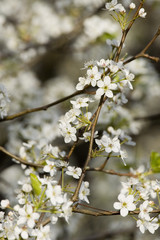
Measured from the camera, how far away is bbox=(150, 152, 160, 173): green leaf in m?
1.59

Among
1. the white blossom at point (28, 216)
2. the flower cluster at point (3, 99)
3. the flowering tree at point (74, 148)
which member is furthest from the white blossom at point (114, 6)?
the white blossom at point (28, 216)

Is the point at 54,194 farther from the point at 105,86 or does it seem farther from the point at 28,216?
the point at 105,86

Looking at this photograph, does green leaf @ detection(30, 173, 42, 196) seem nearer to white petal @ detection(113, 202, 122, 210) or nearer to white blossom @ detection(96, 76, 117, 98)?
white petal @ detection(113, 202, 122, 210)

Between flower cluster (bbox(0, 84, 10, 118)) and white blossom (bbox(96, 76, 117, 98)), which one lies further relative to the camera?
flower cluster (bbox(0, 84, 10, 118))

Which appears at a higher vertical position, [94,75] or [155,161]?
[94,75]

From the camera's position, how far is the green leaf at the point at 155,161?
1.59 m

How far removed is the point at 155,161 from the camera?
161 centimetres

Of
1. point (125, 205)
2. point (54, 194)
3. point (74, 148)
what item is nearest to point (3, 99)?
point (74, 148)

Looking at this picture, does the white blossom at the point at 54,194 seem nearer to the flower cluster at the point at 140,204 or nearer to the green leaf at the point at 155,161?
the flower cluster at the point at 140,204

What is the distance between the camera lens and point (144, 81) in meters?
3.15

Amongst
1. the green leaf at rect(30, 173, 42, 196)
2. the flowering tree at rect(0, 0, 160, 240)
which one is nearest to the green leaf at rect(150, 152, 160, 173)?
the flowering tree at rect(0, 0, 160, 240)

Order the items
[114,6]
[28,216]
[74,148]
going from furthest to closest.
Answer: [74,148], [114,6], [28,216]

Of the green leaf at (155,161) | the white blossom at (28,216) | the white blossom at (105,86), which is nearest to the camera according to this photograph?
the white blossom at (28,216)

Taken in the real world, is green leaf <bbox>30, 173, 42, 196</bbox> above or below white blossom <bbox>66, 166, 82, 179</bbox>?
above
